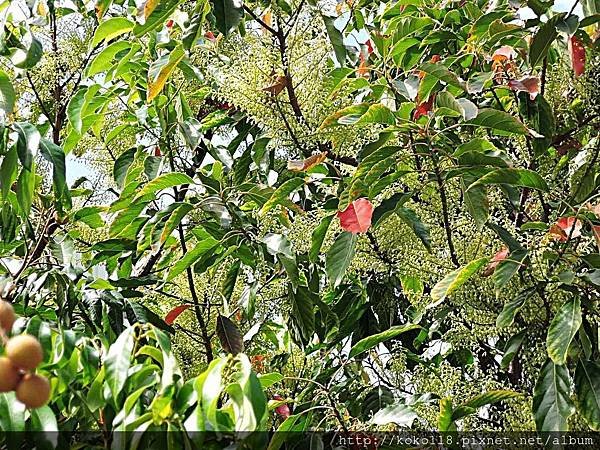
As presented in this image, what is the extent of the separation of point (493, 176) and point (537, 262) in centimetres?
13

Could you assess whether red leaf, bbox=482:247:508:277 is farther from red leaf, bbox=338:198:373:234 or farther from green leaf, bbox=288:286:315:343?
green leaf, bbox=288:286:315:343

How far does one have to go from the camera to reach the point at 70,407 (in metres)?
0.66

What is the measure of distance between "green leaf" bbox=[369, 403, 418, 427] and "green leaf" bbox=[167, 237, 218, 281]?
1.40 ft

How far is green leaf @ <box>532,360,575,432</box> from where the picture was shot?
0.89 meters

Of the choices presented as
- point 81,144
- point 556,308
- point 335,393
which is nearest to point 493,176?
point 556,308

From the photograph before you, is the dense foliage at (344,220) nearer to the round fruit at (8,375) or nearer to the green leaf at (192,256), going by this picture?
the green leaf at (192,256)

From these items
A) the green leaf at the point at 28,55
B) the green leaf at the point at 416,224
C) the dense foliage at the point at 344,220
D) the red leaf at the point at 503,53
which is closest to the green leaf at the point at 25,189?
the dense foliage at the point at 344,220

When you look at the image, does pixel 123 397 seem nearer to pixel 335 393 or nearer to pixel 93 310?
pixel 93 310

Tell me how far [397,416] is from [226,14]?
1.65ft

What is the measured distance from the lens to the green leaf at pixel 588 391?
3.05 feet

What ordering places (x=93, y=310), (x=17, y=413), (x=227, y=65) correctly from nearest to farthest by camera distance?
1. (x=17, y=413)
2. (x=93, y=310)
3. (x=227, y=65)

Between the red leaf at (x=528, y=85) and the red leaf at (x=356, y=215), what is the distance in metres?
0.27

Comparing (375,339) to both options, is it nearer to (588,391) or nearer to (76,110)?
→ (588,391)

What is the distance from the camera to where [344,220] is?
41.6 inches
